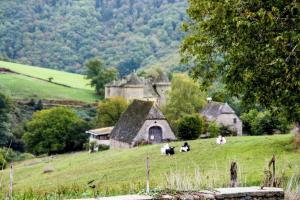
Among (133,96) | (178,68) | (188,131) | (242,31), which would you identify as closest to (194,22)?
(242,31)

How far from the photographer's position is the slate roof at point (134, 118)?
56656 millimetres

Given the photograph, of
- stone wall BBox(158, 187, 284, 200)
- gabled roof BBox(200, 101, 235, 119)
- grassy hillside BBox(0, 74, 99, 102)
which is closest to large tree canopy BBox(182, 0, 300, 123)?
stone wall BBox(158, 187, 284, 200)

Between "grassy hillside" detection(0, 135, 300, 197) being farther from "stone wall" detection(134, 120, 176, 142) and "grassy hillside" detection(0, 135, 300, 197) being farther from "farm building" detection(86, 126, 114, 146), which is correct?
"farm building" detection(86, 126, 114, 146)

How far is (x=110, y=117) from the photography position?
9169cm

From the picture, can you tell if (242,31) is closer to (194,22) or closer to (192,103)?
(194,22)

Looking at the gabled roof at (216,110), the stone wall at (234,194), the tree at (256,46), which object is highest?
the gabled roof at (216,110)

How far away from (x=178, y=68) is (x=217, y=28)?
553 ft

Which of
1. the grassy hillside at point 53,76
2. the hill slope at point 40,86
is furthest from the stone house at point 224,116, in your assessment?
the grassy hillside at point 53,76

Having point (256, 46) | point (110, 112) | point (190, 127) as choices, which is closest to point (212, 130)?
point (190, 127)

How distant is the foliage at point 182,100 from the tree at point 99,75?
4689 cm

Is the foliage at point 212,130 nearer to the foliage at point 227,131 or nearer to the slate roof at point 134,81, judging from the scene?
the foliage at point 227,131

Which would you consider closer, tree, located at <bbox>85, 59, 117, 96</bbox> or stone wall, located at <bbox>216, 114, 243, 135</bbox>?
stone wall, located at <bbox>216, 114, 243, 135</bbox>

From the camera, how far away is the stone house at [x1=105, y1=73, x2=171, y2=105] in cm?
11438

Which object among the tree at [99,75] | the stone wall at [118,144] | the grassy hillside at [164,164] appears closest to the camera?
the grassy hillside at [164,164]
